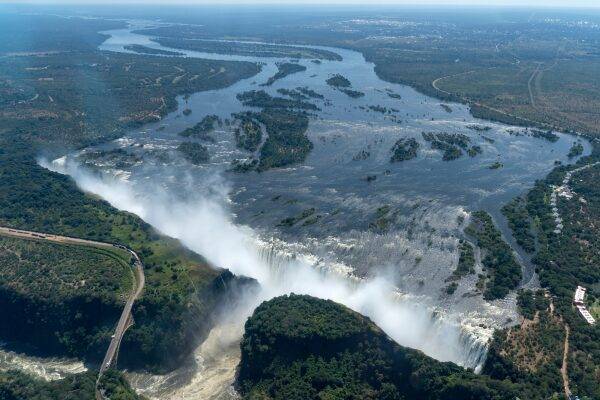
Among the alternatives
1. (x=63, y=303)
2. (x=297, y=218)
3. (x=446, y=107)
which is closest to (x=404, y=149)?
(x=297, y=218)

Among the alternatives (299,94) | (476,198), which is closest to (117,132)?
(299,94)

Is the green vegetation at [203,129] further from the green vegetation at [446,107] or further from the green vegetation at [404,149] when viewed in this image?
the green vegetation at [446,107]

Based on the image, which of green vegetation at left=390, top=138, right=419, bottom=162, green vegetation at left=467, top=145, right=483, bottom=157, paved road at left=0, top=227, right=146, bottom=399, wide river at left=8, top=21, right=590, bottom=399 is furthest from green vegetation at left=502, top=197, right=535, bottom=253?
paved road at left=0, top=227, right=146, bottom=399

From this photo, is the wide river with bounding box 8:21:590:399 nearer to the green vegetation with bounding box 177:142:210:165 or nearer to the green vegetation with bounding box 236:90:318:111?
the green vegetation with bounding box 177:142:210:165

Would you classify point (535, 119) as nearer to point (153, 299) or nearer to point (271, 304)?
point (271, 304)

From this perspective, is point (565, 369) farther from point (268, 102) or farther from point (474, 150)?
point (268, 102)
